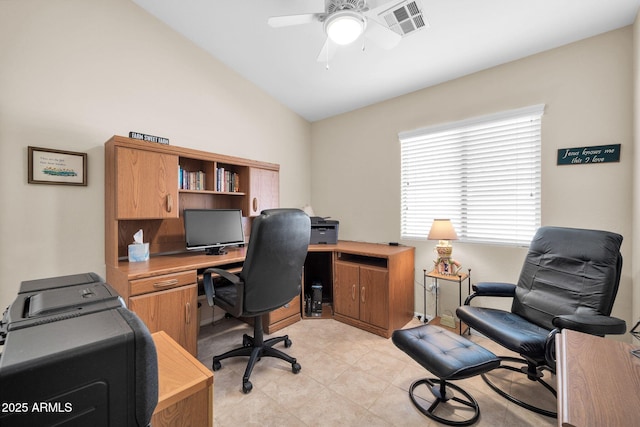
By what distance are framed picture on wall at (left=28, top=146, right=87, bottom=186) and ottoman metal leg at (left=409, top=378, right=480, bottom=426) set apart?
2.91m

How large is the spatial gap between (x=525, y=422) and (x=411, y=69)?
2858 mm

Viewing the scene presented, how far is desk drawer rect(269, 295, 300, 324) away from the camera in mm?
2639

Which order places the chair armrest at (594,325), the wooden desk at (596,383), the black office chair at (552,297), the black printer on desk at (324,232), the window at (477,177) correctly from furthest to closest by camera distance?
the black printer on desk at (324,232)
the window at (477,177)
the black office chair at (552,297)
the chair armrest at (594,325)
the wooden desk at (596,383)

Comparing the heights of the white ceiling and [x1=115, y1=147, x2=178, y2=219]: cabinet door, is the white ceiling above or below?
above

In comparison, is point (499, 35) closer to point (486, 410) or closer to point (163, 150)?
point (486, 410)

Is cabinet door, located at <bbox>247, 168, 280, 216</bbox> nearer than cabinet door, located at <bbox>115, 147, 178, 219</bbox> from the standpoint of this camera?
No

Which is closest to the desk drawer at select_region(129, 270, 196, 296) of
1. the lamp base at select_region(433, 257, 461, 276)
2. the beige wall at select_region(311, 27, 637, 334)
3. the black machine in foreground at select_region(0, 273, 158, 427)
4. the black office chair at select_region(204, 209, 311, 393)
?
the black office chair at select_region(204, 209, 311, 393)

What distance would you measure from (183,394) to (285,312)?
1946 mm

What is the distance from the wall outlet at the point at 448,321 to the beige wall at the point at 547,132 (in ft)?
0.40

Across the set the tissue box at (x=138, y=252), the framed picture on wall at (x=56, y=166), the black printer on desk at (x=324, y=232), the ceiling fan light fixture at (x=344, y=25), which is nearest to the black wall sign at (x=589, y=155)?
the ceiling fan light fixture at (x=344, y=25)

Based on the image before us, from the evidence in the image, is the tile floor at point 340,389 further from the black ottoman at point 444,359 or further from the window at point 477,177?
the window at point 477,177

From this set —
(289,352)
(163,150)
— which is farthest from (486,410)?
(163,150)

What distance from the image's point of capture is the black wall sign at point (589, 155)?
1.98 meters

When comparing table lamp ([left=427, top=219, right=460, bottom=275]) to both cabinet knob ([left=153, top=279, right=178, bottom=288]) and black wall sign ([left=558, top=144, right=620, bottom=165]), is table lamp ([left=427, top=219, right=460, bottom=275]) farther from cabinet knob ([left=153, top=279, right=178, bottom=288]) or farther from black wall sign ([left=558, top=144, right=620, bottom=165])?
cabinet knob ([left=153, top=279, right=178, bottom=288])
